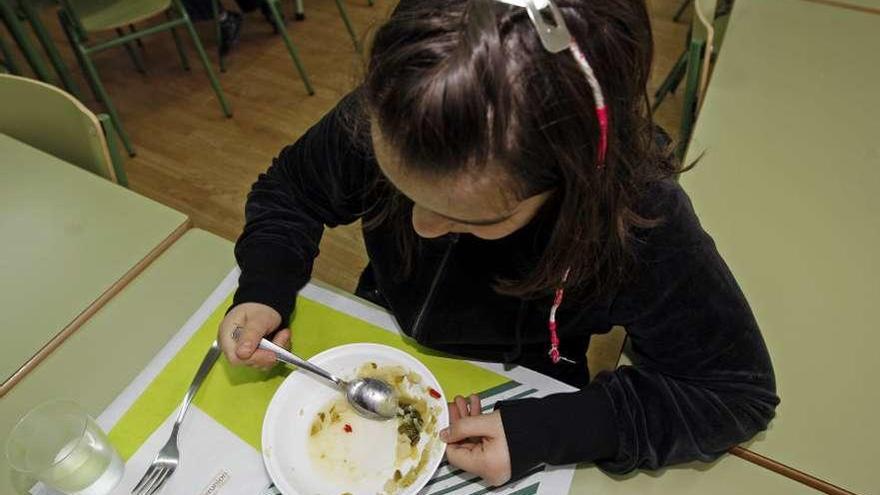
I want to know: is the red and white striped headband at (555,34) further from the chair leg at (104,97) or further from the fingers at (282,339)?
the chair leg at (104,97)

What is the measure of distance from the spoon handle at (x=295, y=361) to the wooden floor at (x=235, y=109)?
1.14 metres

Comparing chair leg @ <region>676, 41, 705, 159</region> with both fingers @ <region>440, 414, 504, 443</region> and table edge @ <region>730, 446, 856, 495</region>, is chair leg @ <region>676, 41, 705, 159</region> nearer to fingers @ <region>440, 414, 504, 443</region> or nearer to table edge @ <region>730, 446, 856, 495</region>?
table edge @ <region>730, 446, 856, 495</region>

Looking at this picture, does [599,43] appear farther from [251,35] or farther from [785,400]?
[251,35]

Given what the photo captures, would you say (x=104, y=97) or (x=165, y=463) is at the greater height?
(x=104, y=97)

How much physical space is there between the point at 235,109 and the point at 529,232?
2.26 metres

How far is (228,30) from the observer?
2.84m

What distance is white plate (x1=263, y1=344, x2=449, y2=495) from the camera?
2.16ft

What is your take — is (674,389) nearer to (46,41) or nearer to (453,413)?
(453,413)

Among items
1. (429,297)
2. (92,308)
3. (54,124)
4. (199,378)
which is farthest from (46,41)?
(429,297)

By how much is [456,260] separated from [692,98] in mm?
801

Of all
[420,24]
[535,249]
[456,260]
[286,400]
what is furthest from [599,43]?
[286,400]

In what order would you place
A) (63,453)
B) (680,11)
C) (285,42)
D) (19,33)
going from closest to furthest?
(63,453)
(19,33)
(285,42)
(680,11)

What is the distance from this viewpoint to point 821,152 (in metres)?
1.11

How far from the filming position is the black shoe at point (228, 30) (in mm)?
2830
